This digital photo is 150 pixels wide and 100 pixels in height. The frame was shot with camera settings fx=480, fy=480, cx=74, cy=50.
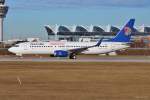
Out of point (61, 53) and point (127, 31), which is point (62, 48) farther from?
point (127, 31)

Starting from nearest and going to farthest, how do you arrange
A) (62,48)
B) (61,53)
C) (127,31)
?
(61,53)
(62,48)
(127,31)

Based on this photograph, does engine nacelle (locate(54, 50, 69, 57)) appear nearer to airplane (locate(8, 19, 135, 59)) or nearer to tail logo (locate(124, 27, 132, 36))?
airplane (locate(8, 19, 135, 59))

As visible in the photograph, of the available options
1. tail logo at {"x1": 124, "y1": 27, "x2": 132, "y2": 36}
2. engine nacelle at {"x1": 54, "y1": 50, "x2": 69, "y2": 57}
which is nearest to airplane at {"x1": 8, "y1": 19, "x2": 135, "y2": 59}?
engine nacelle at {"x1": 54, "y1": 50, "x2": 69, "y2": 57}

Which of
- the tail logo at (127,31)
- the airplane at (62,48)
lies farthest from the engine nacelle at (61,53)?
the tail logo at (127,31)

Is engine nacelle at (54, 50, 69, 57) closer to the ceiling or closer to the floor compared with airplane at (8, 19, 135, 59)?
closer to the floor

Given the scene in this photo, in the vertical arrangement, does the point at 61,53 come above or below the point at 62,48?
below

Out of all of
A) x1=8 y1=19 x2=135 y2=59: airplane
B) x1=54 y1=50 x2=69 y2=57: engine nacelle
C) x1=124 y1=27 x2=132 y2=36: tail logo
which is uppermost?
x1=124 y1=27 x2=132 y2=36: tail logo

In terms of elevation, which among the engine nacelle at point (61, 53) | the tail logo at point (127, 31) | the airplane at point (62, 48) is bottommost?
the engine nacelle at point (61, 53)

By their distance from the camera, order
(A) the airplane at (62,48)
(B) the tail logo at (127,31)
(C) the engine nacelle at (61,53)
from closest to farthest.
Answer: (C) the engine nacelle at (61,53)
(A) the airplane at (62,48)
(B) the tail logo at (127,31)

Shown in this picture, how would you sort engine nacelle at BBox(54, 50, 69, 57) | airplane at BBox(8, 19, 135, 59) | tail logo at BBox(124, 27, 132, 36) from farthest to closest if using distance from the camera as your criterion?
tail logo at BBox(124, 27, 132, 36) → airplane at BBox(8, 19, 135, 59) → engine nacelle at BBox(54, 50, 69, 57)

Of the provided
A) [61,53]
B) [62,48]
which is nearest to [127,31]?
[62,48]

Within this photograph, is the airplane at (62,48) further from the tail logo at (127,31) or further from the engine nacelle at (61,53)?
the tail logo at (127,31)
